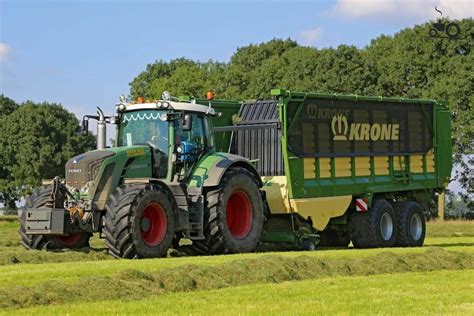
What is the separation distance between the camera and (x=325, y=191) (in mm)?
22766

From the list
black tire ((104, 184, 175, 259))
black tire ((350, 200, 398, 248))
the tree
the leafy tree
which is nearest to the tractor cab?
black tire ((104, 184, 175, 259))

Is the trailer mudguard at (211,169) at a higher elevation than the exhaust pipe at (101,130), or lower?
lower

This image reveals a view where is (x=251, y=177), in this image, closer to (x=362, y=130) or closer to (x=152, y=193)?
(x=152, y=193)

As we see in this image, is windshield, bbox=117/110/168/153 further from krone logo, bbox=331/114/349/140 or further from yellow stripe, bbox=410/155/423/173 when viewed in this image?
yellow stripe, bbox=410/155/423/173

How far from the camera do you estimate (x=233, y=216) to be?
20.7m

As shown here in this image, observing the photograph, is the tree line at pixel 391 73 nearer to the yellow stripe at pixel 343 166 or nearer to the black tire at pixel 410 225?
the black tire at pixel 410 225

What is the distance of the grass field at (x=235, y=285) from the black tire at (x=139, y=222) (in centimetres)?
70

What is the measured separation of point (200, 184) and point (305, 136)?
3.76 m

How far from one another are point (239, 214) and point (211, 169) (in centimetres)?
141

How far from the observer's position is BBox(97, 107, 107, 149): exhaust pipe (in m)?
20.2

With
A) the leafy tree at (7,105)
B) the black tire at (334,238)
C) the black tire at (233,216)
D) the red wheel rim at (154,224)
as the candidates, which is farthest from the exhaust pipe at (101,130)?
the leafy tree at (7,105)

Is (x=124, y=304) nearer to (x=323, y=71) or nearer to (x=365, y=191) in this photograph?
(x=365, y=191)

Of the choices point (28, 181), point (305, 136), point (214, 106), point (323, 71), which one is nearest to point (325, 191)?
point (305, 136)

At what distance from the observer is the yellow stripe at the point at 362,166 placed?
24047 mm
